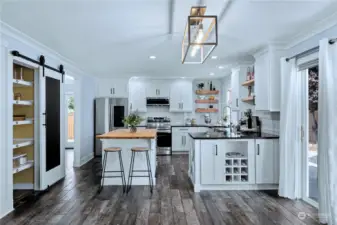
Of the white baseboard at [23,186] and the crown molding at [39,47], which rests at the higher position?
the crown molding at [39,47]

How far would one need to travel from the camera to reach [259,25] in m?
3.15

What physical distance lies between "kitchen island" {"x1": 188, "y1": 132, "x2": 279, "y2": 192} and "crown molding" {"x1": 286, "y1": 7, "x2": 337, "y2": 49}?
1.57 meters

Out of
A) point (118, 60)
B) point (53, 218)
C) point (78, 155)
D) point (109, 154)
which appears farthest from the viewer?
point (78, 155)

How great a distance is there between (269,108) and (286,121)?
1.72 feet

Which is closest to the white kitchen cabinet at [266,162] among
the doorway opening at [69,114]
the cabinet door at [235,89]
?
the cabinet door at [235,89]

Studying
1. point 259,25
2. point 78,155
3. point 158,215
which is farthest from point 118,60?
point 158,215

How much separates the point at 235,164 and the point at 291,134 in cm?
102

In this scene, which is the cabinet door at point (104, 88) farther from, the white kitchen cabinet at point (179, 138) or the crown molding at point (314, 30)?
the crown molding at point (314, 30)

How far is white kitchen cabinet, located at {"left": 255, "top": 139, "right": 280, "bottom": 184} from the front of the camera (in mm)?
4043

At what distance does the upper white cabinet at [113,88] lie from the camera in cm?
742

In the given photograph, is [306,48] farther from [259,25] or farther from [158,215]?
[158,215]

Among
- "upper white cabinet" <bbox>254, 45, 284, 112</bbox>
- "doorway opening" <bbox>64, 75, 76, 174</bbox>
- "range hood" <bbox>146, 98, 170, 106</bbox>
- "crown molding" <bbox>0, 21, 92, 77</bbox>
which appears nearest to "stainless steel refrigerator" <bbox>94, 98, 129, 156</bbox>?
"range hood" <bbox>146, 98, 170, 106</bbox>

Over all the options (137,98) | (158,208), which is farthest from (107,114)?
(158,208)

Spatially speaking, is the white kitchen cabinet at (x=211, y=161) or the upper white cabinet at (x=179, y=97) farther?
the upper white cabinet at (x=179, y=97)
